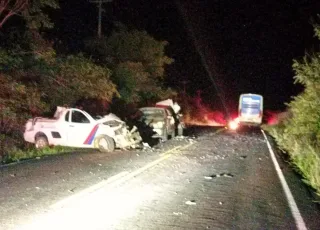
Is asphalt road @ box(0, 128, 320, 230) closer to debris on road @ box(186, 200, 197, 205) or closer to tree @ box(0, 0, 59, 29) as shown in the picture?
debris on road @ box(186, 200, 197, 205)

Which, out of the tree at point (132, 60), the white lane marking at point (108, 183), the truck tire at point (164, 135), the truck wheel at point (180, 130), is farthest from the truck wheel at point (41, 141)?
the tree at point (132, 60)

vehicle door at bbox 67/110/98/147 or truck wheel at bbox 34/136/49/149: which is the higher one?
vehicle door at bbox 67/110/98/147

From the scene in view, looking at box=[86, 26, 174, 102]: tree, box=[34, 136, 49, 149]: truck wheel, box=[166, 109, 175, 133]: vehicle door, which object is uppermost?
box=[86, 26, 174, 102]: tree

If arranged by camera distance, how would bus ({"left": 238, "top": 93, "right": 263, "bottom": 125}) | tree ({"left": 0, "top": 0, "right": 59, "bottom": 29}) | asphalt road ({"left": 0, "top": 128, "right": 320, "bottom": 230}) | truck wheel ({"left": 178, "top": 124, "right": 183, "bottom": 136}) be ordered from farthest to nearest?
1. bus ({"left": 238, "top": 93, "right": 263, "bottom": 125})
2. truck wheel ({"left": 178, "top": 124, "right": 183, "bottom": 136})
3. tree ({"left": 0, "top": 0, "right": 59, "bottom": 29})
4. asphalt road ({"left": 0, "top": 128, "right": 320, "bottom": 230})

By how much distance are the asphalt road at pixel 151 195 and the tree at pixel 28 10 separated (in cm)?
635

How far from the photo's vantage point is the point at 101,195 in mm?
11102

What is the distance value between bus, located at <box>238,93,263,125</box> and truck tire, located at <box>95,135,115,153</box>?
112ft

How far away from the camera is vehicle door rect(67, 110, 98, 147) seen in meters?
20.3

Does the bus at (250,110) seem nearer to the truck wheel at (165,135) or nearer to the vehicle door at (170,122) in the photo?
the vehicle door at (170,122)

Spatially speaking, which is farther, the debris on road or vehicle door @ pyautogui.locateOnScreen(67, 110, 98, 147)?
vehicle door @ pyautogui.locateOnScreen(67, 110, 98, 147)

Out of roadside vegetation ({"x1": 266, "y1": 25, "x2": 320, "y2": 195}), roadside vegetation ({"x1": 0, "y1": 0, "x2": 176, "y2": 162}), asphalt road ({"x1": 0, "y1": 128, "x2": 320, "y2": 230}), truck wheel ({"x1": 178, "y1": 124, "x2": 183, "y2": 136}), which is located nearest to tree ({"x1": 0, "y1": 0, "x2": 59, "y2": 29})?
roadside vegetation ({"x1": 0, "y1": 0, "x2": 176, "y2": 162})

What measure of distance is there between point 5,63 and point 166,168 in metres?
7.89

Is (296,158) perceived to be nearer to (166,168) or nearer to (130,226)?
(166,168)

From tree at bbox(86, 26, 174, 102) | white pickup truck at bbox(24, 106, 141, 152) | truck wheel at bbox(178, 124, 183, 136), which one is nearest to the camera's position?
white pickup truck at bbox(24, 106, 141, 152)
